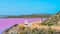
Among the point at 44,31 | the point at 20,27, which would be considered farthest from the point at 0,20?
the point at 44,31

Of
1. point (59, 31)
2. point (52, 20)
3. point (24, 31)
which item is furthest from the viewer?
point (52, 20)

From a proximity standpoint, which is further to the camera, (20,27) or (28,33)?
(20,27)

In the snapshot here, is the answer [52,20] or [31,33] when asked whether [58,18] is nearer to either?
[52,20]

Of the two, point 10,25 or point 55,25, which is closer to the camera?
point 55,25

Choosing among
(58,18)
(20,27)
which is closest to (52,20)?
(58,18)

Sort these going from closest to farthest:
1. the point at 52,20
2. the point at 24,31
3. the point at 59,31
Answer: the point at 59,31 → the point at 24,31 → the point at 52,20

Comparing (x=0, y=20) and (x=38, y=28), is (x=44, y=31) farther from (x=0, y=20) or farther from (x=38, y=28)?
(x=0, y=20)

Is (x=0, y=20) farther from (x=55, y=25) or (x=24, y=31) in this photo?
(x=55, y=25)

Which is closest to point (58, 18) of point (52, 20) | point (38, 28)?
point (52, 20)
